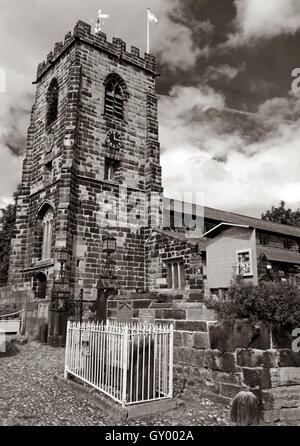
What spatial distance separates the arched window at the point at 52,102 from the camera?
21.6 metres

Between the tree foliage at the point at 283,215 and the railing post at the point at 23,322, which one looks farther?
the tree foliage at the point at 283,215

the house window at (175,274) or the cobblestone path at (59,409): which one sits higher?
the house window at (175,274)

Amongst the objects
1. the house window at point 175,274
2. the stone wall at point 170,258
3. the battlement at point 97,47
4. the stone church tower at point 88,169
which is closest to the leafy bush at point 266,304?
the stone wall at point 170,258

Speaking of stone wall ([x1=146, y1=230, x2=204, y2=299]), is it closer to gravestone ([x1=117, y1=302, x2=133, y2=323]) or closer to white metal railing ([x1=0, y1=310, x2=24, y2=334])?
white metal railing ([x1=0, y1=310, x2=24, y2=334])

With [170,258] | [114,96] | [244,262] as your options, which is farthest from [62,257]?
[114,96]

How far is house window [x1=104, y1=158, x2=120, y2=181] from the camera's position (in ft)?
66.4

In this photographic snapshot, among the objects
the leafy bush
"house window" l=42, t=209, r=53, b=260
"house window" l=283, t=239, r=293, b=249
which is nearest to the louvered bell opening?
"house window" l=42, t=209, r=53, b=260

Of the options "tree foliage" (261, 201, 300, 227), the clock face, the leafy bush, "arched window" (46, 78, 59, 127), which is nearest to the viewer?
the leafy bush

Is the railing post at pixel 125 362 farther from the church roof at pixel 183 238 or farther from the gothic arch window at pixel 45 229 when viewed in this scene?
the gothic arch window at pixel 45 229

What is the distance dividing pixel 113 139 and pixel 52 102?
15.9ft

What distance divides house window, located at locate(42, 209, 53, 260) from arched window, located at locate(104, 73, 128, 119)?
687 centimetres

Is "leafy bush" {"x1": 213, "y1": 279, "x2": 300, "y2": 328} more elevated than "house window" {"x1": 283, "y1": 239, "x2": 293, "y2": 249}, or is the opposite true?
"house window" {"x1": 283, "y1": 239, "x2": 293, "y2": 249}

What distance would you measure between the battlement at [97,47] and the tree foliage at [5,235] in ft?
42.0
